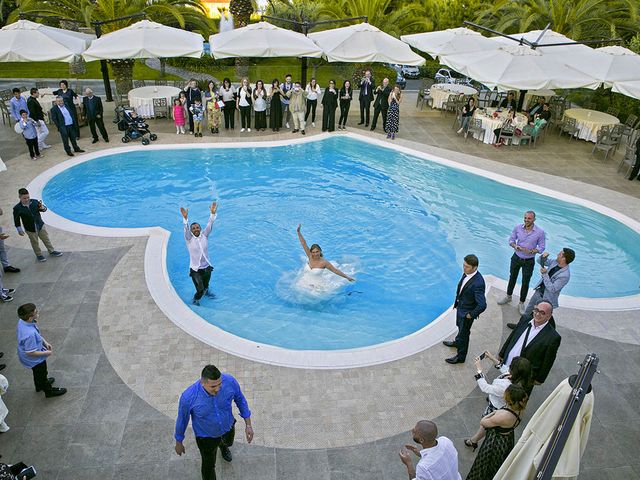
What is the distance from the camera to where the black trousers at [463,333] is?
7039mm

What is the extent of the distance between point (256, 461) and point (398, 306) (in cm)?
500

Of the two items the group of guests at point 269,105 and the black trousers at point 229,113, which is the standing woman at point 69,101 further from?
the black trousers at point 229,113

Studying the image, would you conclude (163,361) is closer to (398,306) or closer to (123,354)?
Result: (123,354)

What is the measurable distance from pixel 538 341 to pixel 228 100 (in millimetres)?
14045

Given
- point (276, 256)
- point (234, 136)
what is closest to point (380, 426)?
point (276, 256)

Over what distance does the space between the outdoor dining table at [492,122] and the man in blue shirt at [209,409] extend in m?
15.3

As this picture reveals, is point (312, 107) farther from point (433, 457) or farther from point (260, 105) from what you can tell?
point (433, 457)

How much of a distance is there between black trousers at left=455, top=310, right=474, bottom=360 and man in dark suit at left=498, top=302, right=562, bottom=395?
813 mm

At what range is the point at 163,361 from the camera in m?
7.21

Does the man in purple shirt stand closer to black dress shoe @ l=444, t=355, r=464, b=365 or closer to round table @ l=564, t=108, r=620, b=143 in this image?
black dress shoe @ l=444, t=355, r=464, b=365

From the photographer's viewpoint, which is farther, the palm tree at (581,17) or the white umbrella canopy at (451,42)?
the palm tree at (581,17)

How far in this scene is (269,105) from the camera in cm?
1836

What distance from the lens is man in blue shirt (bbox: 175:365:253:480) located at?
461cm

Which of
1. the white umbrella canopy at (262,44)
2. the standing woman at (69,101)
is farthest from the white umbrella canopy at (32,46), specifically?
the white umbrella canopy at (262,44)
